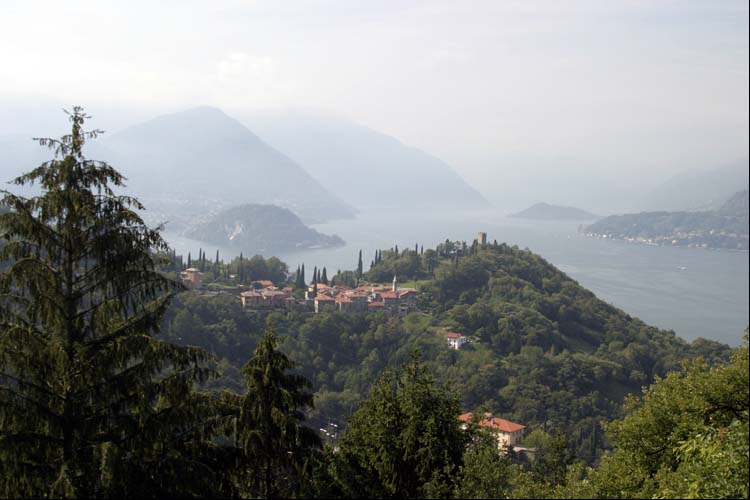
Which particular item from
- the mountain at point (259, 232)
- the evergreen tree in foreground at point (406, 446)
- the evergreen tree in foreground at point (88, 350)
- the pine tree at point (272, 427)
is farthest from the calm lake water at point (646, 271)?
the evergreen tree in foreground at point (88, 350)

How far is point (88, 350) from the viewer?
540 centimetres

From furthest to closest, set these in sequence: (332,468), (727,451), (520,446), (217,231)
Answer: (217,231), (520,446), (332,468), (727,451)

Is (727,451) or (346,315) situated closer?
(727,451)

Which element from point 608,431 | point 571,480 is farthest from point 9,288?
point 608,431

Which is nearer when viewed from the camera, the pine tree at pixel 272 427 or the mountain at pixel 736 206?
the pine tree at pixel 272 427

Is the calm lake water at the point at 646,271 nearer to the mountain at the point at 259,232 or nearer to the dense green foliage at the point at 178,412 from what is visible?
the mountain at the point at 259,232

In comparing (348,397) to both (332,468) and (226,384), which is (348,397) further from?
(332,468)

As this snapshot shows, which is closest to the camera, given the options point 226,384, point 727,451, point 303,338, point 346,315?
point 727,451

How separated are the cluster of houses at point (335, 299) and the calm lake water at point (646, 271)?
2917cm

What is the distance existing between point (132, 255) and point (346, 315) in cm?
4832

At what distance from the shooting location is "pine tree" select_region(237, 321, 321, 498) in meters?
6.85

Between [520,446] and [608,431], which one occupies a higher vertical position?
[608,431]

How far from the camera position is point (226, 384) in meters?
37.7

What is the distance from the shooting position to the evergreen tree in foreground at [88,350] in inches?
203
